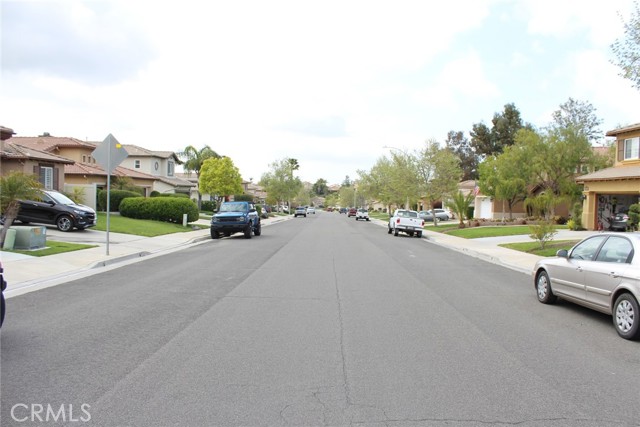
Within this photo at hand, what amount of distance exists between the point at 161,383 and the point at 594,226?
33.5 meters

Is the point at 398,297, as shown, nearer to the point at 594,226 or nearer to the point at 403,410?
the point at 403,410

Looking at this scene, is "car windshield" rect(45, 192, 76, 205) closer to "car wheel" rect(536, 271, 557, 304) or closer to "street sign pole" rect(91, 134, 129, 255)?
"street sign pole" rect(91, 134, 129, 255)

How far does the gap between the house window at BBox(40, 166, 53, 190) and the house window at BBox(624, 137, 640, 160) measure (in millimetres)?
34531

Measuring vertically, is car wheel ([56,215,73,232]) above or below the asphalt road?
above

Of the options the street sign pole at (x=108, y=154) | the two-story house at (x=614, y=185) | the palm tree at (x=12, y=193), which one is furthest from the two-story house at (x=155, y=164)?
the two-story house at (x=614, y=185)

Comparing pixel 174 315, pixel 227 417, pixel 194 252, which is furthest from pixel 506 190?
pixel 227 417

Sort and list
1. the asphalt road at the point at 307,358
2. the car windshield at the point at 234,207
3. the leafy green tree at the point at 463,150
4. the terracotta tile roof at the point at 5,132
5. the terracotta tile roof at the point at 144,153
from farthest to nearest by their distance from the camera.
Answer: the leafy green tree at the point at 463,150
the terracotta tile roof at the point at 144,153
the car windshield at the point at 234,207
the terracotta tile roof at the point at 5,132
the asphalt road at the point at 307,358

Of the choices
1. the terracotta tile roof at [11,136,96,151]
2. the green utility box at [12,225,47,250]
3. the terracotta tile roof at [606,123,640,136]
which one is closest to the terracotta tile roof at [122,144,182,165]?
the terracotta tile roof at [11,136,96,151]

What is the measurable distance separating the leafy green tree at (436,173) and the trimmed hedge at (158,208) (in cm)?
1940

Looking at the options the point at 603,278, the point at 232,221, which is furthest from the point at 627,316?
the point at 232,221

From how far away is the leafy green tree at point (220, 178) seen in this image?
53.0 meters

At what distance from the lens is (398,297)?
10.4 meters

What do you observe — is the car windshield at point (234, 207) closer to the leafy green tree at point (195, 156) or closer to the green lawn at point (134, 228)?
the green lawn at point (134, 228)

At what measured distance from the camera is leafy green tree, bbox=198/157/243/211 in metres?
53.0
